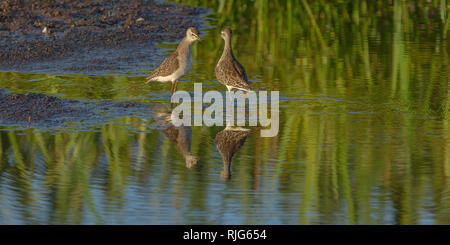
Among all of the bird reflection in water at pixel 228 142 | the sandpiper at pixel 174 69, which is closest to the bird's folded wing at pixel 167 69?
the sandpiper at pixel 174 69

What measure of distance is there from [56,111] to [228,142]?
2.25 metres

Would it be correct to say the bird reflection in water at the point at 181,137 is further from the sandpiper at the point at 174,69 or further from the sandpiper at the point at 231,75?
the sandpiper at the point at 174,69

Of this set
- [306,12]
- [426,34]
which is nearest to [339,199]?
[426,34]

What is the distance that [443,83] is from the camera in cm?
1022

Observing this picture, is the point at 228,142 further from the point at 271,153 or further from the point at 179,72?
the point at 179,72

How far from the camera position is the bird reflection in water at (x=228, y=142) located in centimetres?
717

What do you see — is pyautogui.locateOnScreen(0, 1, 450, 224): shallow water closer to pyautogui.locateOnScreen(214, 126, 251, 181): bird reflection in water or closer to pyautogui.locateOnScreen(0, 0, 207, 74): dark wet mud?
pyautogui.locateOnScreen(214, 126, 251, 181): bird reflection in water

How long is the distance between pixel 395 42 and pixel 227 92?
11.5 feet

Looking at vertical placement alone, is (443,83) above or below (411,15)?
below

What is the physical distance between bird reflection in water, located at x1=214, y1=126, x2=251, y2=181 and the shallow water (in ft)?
0.14

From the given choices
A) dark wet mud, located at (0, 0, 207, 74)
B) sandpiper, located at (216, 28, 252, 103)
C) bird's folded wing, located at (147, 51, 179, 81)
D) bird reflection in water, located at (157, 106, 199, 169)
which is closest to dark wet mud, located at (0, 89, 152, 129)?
bird reflection in water, located at (157, 106, 199, 169)

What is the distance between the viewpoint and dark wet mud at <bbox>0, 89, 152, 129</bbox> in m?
8.70

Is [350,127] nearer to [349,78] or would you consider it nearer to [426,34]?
[349,78]

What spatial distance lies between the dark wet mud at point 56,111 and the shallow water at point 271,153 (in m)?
0.17
